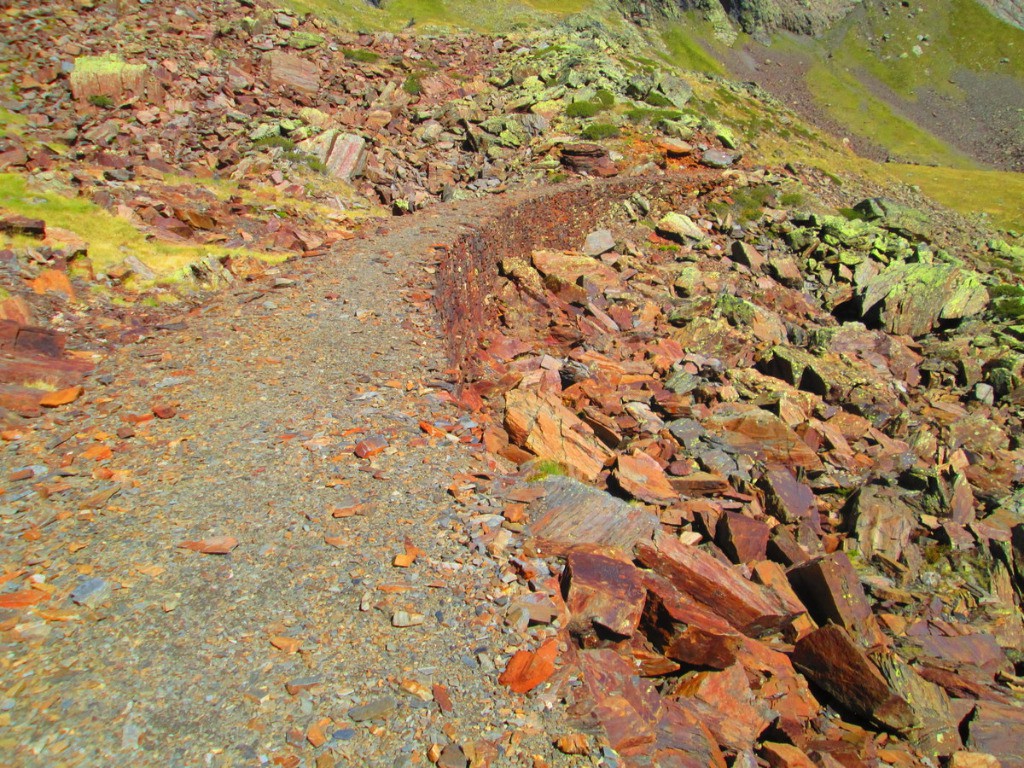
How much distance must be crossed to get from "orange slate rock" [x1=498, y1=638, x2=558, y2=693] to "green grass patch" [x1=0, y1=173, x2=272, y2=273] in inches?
591

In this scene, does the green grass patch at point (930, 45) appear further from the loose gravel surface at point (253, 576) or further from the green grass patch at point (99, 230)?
the loose gravel surface at point (253, 576)

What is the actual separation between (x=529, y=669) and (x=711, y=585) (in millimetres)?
4533

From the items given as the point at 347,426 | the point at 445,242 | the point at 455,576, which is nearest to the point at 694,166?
the point at 445,242

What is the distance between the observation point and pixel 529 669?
703cm

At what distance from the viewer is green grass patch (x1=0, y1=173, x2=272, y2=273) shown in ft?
57.0

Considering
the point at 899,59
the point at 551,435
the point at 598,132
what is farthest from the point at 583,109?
the point at 899,59

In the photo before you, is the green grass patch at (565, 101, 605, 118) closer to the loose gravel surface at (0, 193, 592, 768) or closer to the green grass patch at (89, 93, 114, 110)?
the green grass patch at (89, 93, 114, 110)

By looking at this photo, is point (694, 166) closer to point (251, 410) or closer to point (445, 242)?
point (445, 242)

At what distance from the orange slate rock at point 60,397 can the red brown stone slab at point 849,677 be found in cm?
1301

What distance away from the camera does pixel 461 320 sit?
18797 mm

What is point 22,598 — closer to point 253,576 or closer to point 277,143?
point 253,576

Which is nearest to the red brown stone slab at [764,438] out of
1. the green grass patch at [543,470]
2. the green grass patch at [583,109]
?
the green grass patch at [543,470]

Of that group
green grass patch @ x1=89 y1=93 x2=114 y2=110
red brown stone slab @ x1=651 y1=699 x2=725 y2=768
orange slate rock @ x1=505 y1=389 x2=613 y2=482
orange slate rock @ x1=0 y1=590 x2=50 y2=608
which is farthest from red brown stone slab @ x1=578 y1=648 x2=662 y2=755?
green grass patch @ x1=89 y1=93 x2=114 y2=110

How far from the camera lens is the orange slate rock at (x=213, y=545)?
317 inches
